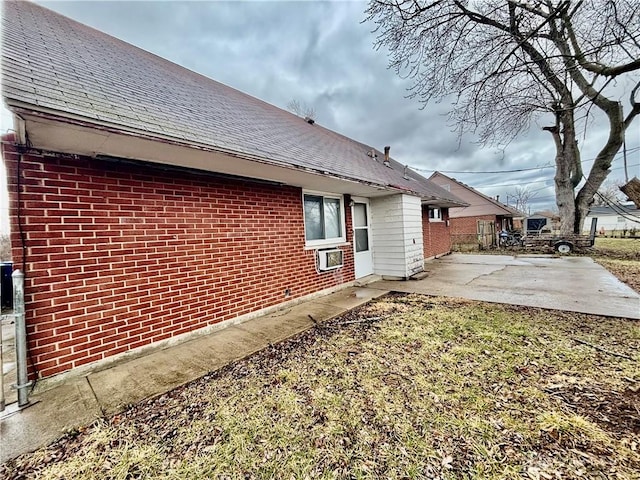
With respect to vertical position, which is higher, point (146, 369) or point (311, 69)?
point (311, 69)

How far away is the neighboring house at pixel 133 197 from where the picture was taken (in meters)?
2.68

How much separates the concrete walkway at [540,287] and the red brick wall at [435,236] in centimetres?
283

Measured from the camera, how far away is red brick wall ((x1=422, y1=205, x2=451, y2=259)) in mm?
11827

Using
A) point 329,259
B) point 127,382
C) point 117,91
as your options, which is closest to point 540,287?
point 329,259

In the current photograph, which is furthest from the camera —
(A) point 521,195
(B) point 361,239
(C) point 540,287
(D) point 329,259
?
(A) point 521,195

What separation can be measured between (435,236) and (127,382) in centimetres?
1287

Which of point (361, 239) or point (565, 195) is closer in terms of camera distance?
point (361, 239)

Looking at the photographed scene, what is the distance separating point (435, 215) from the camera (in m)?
13.1

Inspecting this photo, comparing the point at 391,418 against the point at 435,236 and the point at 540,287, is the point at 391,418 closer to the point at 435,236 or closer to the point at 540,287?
the point at 540,287

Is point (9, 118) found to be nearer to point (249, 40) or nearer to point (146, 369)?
point (146, 369)

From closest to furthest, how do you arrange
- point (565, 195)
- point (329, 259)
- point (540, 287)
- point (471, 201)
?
point (540, 287), point (329, 259), point (565, 195), point (471, 201)

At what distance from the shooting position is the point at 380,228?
8016mm

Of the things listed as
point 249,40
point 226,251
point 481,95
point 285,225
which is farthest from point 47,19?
point 481,95

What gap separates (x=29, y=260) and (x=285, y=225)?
12.2 feet
